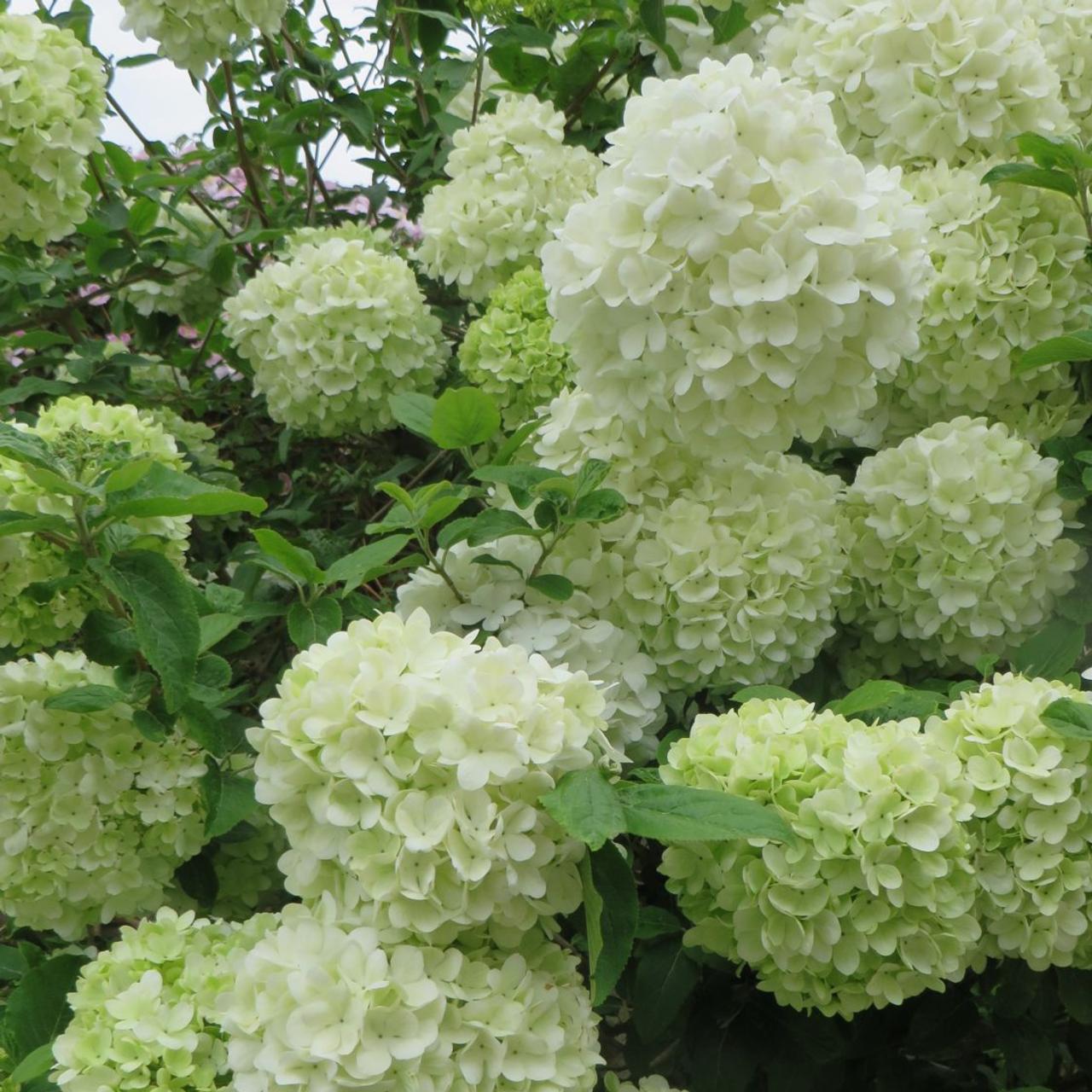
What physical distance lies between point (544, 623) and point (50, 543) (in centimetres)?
58

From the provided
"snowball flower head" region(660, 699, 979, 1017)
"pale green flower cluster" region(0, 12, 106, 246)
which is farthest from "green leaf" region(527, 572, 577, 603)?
"pale green flower cluster" region(0, 12, 106, 246)

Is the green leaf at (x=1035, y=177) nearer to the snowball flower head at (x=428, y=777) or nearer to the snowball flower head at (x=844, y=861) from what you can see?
the snowball flower head at (x=844, y=861)

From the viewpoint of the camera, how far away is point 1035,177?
5.17ft

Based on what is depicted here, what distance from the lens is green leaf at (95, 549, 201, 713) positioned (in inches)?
48.9

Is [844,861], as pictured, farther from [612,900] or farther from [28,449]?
[28,449]

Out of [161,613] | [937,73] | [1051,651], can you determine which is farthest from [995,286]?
[161,613]

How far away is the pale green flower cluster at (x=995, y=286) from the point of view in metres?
1.65

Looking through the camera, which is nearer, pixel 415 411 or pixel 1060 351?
pixel 1060 351

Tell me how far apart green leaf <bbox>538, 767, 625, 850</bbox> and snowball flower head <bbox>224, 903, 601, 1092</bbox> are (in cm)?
16

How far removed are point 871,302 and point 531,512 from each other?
0.50 metres

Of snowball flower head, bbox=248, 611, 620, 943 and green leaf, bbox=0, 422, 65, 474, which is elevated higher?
green leaf, bbox=0, 422, 65, 474

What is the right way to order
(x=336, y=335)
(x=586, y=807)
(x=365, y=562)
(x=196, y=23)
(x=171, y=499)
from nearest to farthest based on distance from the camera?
(x=586, y=807)
(x=171, y=499)
(x=365, y=562)
(x=336, y=335)
(x=196, y=23)

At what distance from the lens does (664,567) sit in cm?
151

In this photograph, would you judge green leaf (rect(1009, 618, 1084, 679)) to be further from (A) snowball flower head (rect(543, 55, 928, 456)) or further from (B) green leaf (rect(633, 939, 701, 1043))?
(B) green leaf (rect(633, 939, 701, 1043))
